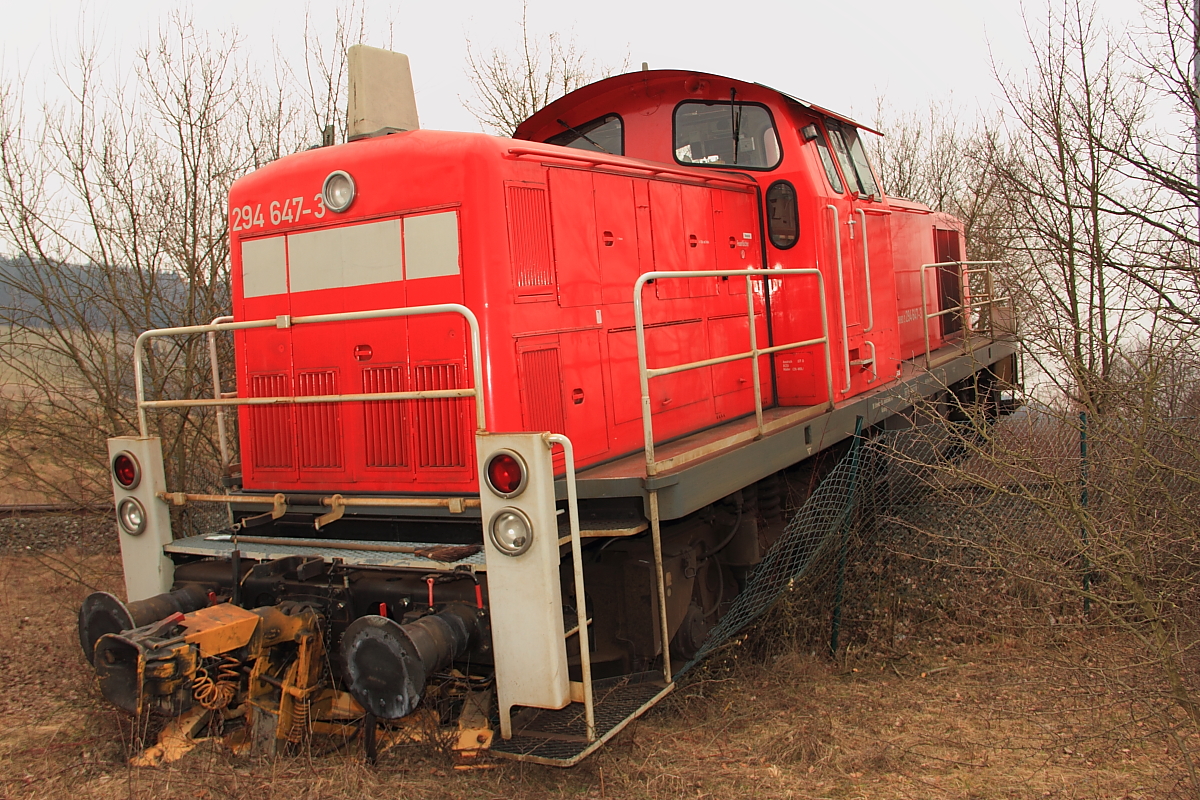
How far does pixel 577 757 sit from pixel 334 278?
8.37 feet

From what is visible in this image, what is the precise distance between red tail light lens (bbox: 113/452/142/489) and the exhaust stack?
205 cm

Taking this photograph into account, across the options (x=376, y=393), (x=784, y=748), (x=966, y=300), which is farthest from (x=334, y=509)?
(x=966, y=300)

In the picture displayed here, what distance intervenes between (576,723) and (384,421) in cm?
171

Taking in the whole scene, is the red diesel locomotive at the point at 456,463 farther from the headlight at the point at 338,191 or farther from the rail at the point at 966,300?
the rail at the point at 966,300

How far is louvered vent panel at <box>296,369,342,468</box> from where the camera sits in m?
4.54

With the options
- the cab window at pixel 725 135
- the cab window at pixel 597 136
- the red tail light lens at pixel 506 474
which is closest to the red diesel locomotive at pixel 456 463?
the red tail light lens at pixel 506 474

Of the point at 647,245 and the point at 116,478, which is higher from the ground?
the point at 647,245

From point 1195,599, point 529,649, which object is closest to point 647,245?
point 529,649

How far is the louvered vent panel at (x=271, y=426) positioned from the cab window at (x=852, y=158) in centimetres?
433

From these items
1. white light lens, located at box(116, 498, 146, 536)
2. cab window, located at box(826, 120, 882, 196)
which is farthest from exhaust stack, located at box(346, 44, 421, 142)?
cab window, located at box(826, 120, 882, 196)

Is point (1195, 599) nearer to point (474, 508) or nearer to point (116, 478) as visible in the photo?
point (474, 508)

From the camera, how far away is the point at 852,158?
7.22 m

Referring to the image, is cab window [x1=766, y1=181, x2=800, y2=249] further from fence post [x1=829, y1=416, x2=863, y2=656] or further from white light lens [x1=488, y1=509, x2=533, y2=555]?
white light lens [x1=488, y1=509, x2=533, y2=555]

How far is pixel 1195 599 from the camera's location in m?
5.33
